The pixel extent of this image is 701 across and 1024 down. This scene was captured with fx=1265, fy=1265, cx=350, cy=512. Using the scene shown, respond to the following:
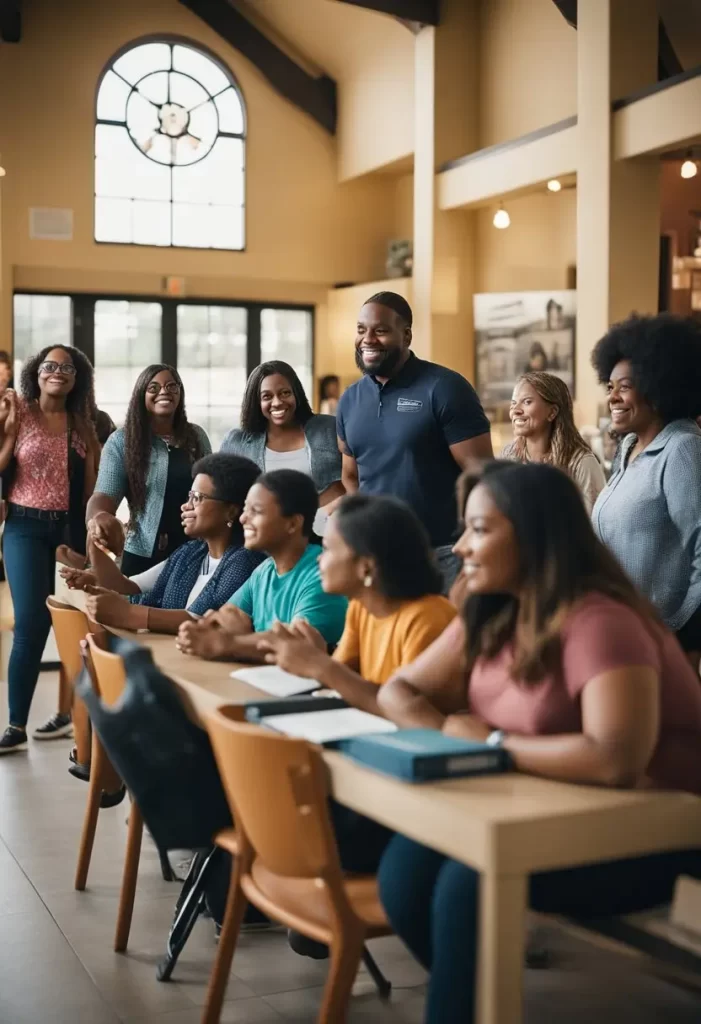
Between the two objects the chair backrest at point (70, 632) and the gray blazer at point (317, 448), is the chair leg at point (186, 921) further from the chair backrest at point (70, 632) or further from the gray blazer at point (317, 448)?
the gray blazer at point (317, 448)

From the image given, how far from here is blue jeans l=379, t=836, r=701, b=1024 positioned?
74.7 inches

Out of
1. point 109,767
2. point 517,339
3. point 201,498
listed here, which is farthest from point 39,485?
point 517,339

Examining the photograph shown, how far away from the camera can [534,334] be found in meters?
10.5

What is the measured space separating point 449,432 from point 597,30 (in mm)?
6463

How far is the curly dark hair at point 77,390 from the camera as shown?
514cm

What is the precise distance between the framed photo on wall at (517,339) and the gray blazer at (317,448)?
18.9ft

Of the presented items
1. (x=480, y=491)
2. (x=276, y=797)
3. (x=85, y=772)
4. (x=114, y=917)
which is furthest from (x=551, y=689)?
(x=85, y=772)

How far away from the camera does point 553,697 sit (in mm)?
2090

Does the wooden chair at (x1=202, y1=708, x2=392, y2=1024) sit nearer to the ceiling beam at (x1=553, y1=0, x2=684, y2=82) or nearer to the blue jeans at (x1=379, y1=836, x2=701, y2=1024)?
the blue jeans at (x1=379, y1=836, x2=701, y2=1024)

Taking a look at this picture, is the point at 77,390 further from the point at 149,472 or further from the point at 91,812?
the point at 91,812

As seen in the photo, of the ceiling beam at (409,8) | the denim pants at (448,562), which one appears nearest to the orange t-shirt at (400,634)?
the denim pants at (448,562)

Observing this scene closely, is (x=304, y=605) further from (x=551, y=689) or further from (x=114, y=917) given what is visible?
(x=551, y=689)

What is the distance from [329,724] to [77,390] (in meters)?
3.21

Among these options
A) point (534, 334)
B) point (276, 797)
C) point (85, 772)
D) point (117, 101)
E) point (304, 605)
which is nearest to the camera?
point (276, 797)
